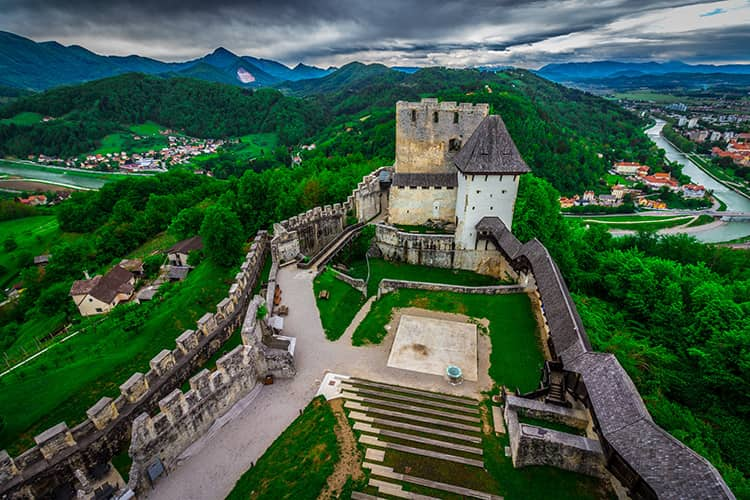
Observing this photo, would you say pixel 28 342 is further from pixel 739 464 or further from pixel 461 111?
pixel 739 464

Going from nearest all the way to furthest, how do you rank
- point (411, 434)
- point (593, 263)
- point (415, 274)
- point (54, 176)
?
point (411, 434)
point (415, 274)
point (593, 263)
point (54, 176)

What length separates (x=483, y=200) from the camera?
2770 centimetres

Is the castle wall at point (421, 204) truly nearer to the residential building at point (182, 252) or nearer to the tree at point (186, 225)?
the residential building at point (182, 252)

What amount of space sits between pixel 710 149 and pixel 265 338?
8059 inches

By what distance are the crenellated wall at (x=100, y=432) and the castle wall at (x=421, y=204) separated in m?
19.0

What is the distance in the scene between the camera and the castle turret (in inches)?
1031

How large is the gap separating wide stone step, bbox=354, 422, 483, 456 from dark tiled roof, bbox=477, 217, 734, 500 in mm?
4880

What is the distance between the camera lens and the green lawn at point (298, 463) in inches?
509

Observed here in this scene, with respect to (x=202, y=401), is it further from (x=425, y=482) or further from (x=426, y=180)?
(x=426, y=180)

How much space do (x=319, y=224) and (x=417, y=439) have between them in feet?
71.7

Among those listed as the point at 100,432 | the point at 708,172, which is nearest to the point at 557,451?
the point at 100,432

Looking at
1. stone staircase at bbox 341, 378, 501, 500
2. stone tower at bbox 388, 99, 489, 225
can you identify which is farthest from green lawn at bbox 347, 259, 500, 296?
stone staircase at bbox 341, 378, 501, 500

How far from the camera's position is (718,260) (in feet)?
133

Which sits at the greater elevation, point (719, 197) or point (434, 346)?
point (434, 346)
